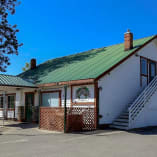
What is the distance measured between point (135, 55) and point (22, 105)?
9.95 metres

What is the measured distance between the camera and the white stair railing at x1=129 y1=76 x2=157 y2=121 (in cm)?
1336

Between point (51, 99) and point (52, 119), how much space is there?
3.99 m

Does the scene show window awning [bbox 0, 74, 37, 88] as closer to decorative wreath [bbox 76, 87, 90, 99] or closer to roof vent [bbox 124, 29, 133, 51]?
decorative wreath [bbox 76, 87, 90, 99]

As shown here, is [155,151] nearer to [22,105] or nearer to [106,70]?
[106,70]

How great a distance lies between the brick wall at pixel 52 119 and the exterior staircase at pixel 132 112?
356 centimetres

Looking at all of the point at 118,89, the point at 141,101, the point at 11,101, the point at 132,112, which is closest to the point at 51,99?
the point at 118,89

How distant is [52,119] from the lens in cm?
1216

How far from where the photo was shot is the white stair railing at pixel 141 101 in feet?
43.8

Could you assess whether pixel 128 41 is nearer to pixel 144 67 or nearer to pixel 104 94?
pixel 144 67

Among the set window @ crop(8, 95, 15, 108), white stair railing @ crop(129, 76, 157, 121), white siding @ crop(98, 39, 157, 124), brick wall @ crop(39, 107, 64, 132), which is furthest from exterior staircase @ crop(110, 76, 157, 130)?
window @ crop(8, 95, 15, 108)

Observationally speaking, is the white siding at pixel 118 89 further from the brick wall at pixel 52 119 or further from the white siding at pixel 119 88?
the brick wall at pixel 52 119

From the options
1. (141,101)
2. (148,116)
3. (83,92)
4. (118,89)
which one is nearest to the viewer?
(83,92)

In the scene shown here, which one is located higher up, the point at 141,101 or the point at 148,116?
the point at 141,101

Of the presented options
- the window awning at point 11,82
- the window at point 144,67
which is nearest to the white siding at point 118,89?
the window at point 144,67
